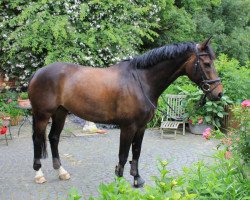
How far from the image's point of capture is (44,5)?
33.0ft

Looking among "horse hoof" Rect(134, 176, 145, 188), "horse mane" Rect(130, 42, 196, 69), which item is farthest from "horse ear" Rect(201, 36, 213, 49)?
"horse hoof" Rect(134, 176, 145, 188)

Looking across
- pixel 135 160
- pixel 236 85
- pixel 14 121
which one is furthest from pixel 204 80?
pixel 14 121

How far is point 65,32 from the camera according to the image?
9609mm

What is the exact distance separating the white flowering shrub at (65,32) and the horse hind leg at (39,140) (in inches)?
180

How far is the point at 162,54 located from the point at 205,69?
0.59 m

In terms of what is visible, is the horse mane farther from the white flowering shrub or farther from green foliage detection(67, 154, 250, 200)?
the white flowering shrub

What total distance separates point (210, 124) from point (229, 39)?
9.27 meters

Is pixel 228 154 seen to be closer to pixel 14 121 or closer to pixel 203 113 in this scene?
pixel 203 113

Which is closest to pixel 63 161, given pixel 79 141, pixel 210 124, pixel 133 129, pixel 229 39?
pixel 79 141

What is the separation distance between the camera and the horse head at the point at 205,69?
4.53m

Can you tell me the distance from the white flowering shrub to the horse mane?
16.8ft

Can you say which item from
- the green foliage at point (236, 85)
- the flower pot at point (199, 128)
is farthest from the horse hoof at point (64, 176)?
the green foliage at point (236, 85)

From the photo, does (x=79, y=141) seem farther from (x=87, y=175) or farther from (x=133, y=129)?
(x=133, y=129)

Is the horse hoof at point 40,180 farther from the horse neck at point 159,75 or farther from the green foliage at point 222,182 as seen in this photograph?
the green foliage at point 222,182
